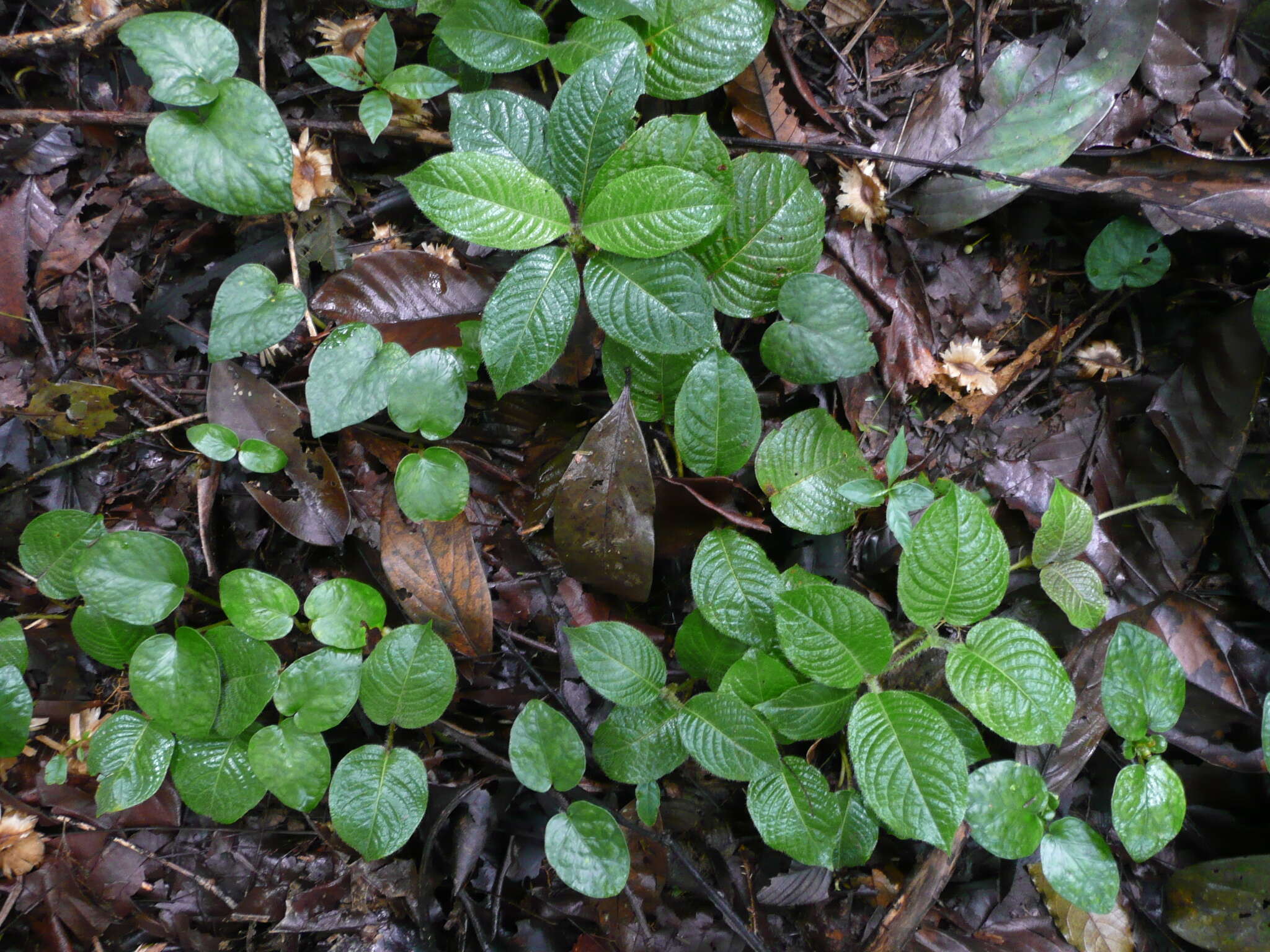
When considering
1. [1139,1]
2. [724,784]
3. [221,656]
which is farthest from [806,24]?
[221,656]

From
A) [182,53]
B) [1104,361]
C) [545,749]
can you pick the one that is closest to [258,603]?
[545,749]

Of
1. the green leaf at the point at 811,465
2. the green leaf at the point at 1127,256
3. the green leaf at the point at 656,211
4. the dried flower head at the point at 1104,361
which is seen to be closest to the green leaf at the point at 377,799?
the green leaf at the point at 811,465

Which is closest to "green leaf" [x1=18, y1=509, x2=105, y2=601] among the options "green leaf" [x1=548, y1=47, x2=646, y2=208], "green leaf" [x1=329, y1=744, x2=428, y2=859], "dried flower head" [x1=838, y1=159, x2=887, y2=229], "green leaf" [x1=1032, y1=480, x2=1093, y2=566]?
"green leaf" [x1=329, y1=744, x2=428, y2=859]

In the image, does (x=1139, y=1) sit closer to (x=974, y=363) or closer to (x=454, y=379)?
(x=974, y=363)

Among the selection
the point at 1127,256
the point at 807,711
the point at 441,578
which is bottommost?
the point at 807,711

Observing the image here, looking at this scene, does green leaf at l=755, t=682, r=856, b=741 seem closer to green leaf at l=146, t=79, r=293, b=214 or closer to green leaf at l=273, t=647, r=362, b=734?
green leaf at l=273, t=647, r=362, b=734

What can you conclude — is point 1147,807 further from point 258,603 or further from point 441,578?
point 258,603
